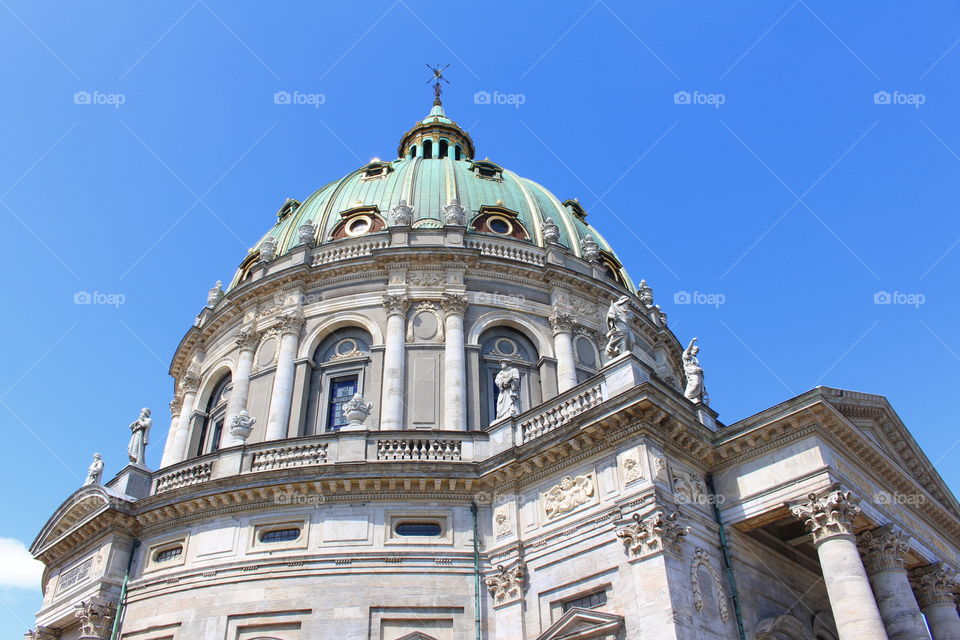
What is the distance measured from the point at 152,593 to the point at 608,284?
1812cm

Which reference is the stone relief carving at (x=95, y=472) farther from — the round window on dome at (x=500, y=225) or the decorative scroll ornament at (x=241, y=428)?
the round window on dome at (x=500, y=225)

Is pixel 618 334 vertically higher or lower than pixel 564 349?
lower

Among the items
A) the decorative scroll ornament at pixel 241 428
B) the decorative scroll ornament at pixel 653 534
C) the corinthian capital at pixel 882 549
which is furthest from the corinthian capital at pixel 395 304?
the corinthian capital at pixel 882 549

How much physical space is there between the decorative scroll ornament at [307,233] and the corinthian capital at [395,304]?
16.8 ft

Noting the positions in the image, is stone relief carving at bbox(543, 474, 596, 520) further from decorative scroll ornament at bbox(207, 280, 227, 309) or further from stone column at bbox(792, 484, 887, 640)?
decorative scroll ornament at bbox(207, 280, 227, 309)

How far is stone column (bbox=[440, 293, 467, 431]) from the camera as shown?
24.3 m

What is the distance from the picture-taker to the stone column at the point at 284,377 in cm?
2522

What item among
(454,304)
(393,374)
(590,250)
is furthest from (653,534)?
(590,250)

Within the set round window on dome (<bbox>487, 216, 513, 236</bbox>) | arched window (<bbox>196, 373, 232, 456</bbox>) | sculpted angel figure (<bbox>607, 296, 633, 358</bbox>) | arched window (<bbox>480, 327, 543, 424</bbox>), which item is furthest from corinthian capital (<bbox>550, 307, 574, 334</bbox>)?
arched window (<bbox>196, 373, 232, 456</bbox>)

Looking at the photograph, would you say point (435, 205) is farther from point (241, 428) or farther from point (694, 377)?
point (694, 377)

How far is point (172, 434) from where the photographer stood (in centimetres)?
3106

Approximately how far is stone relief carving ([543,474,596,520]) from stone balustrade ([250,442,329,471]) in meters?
5.77

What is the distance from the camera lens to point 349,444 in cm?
2011

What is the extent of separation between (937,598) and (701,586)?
811 cm
